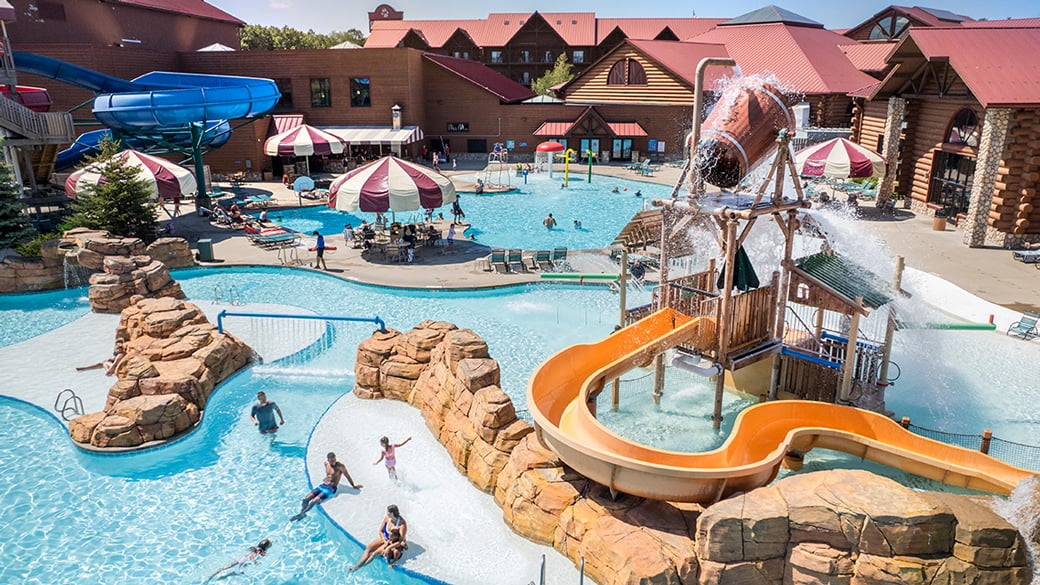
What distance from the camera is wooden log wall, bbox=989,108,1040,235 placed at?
21.4 metres

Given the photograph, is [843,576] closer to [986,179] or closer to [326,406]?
[326,406]

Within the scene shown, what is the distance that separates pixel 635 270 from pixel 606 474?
12118mm

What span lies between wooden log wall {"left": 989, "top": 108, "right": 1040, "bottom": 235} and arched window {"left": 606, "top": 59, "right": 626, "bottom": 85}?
26792mm

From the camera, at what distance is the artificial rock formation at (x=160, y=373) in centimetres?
1212

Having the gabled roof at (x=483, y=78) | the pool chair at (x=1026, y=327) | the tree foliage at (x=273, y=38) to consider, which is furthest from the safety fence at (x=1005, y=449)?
the tree foliage at (x=273, y=38)

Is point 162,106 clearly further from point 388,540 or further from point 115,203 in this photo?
point 388,540

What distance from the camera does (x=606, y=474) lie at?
29.5 feet

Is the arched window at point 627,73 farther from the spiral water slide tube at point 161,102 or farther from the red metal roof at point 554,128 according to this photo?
the spiral water slide tube at point 161,102

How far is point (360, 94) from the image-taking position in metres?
41.6

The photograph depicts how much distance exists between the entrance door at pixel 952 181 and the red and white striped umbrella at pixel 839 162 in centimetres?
198

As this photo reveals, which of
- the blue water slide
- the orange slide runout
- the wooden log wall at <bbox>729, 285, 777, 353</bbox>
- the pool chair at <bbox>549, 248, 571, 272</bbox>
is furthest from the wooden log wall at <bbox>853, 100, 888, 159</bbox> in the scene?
the blue water slide

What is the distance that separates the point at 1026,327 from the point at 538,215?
18588 mm

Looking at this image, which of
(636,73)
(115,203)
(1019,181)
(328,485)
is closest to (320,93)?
(636,73)

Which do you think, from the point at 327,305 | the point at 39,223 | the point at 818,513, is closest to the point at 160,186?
the point at 39,223
